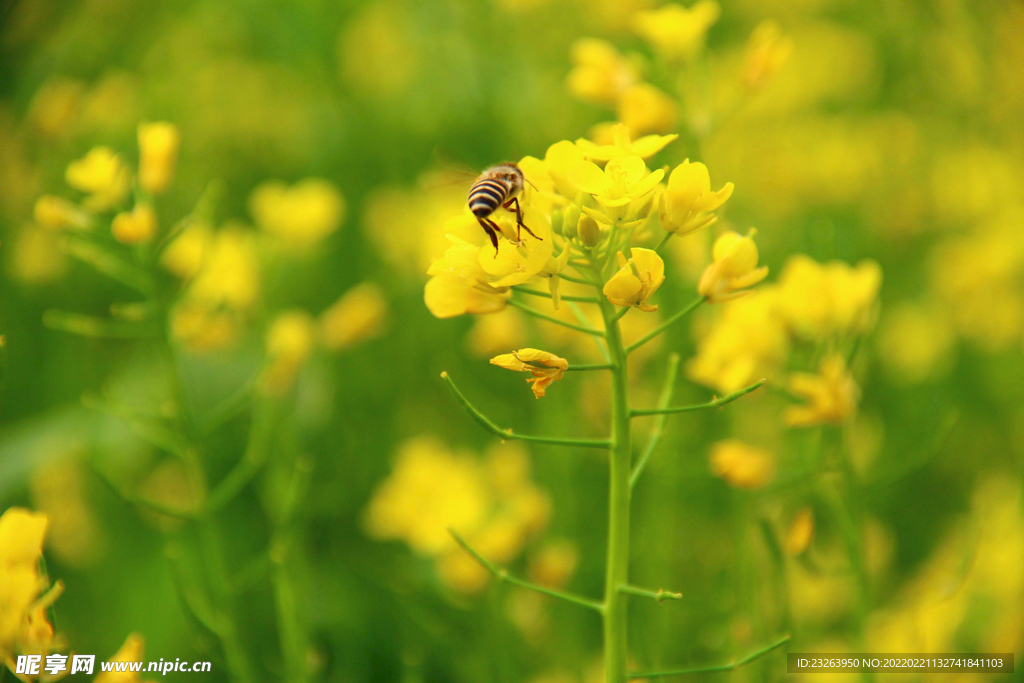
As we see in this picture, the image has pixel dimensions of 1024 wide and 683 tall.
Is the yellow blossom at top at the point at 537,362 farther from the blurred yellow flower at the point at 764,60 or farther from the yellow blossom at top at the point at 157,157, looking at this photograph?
the blurred yellow flower at the point at 764,60

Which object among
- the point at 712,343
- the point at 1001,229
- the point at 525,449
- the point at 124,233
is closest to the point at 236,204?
the point at 525,449

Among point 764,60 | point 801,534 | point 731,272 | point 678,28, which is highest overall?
point 678,28

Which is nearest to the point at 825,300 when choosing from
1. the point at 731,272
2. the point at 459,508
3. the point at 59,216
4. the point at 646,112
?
the point at 731,272

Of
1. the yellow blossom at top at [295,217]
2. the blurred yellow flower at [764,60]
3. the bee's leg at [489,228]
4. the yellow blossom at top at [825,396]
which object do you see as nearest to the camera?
the bee's leg at [489,228]

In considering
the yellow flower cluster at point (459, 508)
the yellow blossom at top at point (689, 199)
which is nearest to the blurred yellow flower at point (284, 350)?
the yellow flower cluster at point (459, 508)

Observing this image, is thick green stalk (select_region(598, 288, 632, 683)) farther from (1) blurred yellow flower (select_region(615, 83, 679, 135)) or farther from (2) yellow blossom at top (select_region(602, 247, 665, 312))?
(1) blurred yellow flower (select_region(615, 83, 679, 135))

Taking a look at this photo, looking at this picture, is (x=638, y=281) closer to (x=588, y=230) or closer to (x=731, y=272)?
(x=588, y=230)

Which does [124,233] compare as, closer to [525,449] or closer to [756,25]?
[525,449]
